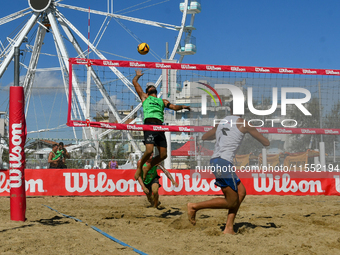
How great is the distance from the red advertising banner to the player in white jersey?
2.42m

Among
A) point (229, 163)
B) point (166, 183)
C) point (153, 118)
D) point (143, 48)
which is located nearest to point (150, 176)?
point (153, 118)

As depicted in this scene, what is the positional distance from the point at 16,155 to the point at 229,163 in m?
2.97

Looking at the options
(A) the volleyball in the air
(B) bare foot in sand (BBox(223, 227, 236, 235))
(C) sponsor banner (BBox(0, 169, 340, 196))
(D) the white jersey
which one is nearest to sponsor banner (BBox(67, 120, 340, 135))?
(D) the white jersey

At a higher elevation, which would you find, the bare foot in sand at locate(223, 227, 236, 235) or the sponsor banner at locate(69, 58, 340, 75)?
the sponsor banner at locate(69, 58, 340, 75)

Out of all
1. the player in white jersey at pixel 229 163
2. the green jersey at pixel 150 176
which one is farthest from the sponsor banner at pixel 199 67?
the player in white jersey at pixel 229 163

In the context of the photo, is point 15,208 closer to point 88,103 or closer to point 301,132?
point 88,103

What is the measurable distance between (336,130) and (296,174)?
3559 mm

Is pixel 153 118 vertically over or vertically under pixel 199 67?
under

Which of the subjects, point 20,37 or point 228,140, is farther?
point 20,37

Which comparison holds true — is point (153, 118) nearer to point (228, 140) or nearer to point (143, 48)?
point (228, 140)

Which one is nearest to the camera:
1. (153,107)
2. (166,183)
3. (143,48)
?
(153,107)

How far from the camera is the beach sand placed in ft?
13.2

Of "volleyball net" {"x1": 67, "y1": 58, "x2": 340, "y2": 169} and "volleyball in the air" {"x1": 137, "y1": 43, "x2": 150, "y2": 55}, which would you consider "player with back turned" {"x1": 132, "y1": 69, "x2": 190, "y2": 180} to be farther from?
"volleyball in the air" {"x1": 137, "y1": 43, "x2": 150, "y2": 55}

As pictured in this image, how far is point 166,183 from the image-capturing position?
37.0 feet
